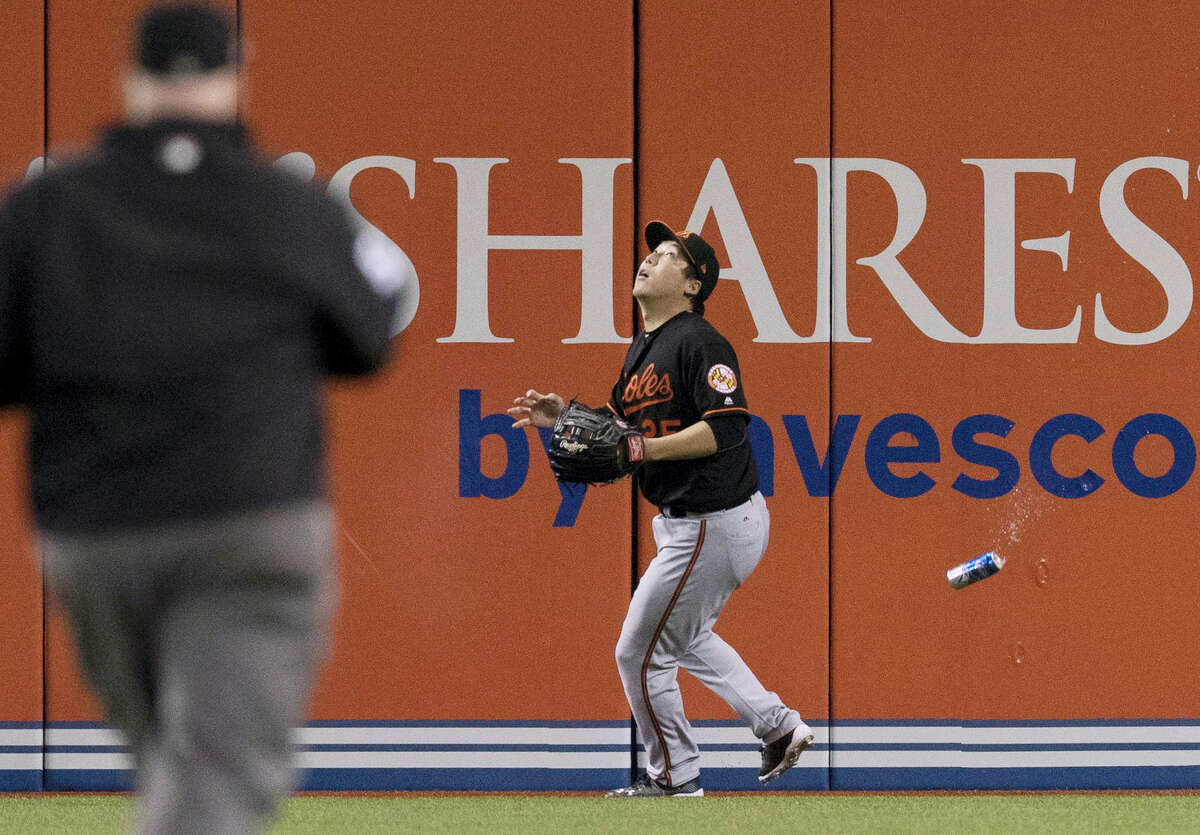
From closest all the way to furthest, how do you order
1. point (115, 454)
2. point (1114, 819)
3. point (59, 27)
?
point (115, 454) → point (1114, 819) → point (59, 27)

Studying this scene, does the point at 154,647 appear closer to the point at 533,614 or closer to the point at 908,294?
the point at 533,614

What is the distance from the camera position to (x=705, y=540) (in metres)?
4.89

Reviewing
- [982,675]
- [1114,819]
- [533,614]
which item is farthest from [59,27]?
[1114,819]

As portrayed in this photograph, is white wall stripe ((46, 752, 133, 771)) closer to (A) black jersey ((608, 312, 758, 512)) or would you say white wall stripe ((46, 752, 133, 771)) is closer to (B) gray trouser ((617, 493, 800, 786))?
(B) gray trouser ((617, 493, 800, 786))

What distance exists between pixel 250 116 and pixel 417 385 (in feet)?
3.60

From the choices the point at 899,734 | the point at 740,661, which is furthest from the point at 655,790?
the point at 899,734

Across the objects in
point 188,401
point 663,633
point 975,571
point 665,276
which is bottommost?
point 663,633

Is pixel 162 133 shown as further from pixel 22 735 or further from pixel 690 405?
pixel 22 735

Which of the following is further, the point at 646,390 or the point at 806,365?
the point at 806,365

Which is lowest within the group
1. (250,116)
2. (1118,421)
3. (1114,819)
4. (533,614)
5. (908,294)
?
(1114,819)

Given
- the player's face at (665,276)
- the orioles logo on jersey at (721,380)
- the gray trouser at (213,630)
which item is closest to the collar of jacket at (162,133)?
the gray trouser at (213,630)

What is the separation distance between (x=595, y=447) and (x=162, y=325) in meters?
2.87

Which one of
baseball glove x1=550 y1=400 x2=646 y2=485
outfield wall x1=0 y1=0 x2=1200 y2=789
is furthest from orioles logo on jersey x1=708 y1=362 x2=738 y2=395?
outfield wall x1=0 y1=0 x2=1200 y2=789

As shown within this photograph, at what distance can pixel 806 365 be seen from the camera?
557 cm
